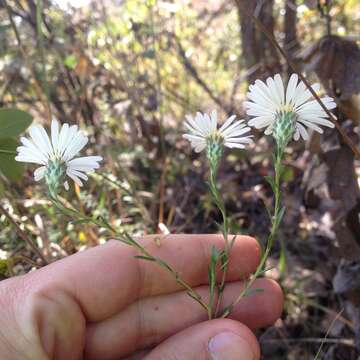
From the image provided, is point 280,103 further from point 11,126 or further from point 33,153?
point 11,126

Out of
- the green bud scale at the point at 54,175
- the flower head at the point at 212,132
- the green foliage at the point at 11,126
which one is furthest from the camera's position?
the green foliage at the point at 11,126

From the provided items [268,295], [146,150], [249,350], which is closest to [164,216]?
[146,150]

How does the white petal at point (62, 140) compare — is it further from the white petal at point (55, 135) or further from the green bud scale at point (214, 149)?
the green bud scale at point (214, 149)

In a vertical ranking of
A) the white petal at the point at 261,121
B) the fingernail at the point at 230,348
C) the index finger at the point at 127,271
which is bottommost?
the fingernail at the point at 230,348

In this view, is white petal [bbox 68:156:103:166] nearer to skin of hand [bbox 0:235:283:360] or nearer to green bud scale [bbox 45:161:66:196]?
green bud scale [bbox 45:161:66:196]

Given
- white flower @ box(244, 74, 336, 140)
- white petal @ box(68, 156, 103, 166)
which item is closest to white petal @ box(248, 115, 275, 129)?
white flower @ box(244, 74, 336, 140)

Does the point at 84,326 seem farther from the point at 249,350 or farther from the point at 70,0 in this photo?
the point at 70,0

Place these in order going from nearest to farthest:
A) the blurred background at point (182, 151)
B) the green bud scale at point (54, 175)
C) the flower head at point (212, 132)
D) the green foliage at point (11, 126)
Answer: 1. the green bud scale at point (54, 175)
2. the flower head at point (212, 132)
3. the green foliage at point (11, 126)
4. the blurred background at point (182, 151)

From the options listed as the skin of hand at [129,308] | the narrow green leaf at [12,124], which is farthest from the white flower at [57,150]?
the skin of hand at [129,308]
